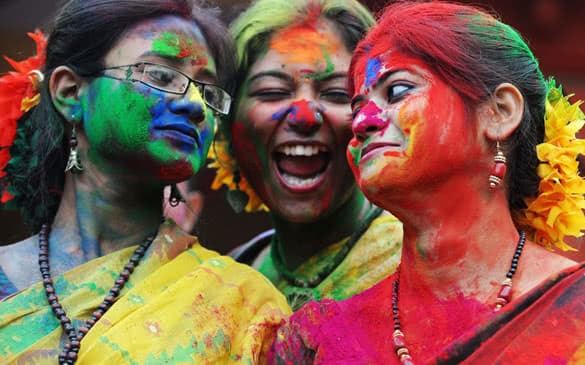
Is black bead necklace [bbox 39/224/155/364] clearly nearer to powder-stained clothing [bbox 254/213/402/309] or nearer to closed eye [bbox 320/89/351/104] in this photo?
powder-stained clothing [bbox 254/213/402/309]

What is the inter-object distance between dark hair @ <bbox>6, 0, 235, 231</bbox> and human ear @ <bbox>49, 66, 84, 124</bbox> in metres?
0.03

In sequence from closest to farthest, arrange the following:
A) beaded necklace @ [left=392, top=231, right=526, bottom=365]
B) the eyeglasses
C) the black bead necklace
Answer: beaded necklace @ [left=392, top=231, right=526, bottom=365]
the black bead necklace
the eyeglasses

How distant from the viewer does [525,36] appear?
694cm

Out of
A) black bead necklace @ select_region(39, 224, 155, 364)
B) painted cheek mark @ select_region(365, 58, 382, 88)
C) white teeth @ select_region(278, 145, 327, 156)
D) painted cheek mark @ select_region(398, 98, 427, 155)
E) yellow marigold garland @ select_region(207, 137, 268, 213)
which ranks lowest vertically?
yellow marigold garland @ select_region(207, 137, 268, 213)

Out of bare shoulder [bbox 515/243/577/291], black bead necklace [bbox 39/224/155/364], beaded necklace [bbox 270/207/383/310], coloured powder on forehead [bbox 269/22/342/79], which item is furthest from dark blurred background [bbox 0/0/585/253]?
bare shoulder [bbox 515/243/577/291]

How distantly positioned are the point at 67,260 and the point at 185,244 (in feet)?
1.37

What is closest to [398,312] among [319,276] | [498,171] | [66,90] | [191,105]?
[498,171]

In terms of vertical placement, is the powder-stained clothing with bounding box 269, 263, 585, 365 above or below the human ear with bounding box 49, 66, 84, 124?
below

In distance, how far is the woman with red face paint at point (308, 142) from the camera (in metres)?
3.81

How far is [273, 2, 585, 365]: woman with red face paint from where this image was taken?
286cm

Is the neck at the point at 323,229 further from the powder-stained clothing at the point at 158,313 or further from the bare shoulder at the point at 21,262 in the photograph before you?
the bare shoulder at the point at 21,262

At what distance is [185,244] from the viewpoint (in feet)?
11.3

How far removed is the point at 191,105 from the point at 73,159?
0.48 meters

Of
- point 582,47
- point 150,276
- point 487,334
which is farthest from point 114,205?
point 582,47
